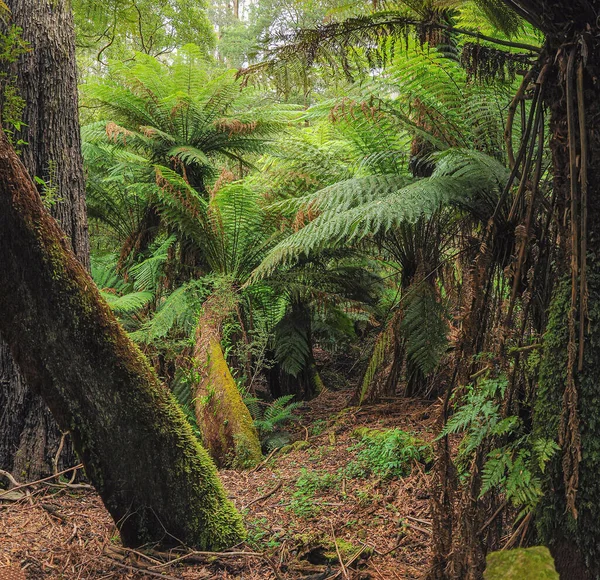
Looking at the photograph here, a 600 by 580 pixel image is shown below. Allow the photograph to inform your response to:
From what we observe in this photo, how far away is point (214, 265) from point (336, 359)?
214 centimetres

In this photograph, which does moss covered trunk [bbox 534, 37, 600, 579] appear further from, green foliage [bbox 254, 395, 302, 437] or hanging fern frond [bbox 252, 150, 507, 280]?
green foliage [bbox 254, 395, 302, 437]

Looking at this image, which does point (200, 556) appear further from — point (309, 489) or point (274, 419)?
point (274, 419)

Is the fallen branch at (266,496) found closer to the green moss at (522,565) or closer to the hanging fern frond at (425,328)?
the hanging fern frond at (425,328)

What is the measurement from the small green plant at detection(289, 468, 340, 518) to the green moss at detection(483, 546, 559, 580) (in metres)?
1.26

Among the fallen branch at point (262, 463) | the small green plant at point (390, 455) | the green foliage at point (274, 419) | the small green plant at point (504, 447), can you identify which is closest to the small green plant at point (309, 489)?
the small green plant at point (390, 455)

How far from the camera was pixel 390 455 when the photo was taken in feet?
8.55

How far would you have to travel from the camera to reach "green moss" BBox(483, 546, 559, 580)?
3.71 ft

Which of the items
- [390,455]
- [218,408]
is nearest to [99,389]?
[390,455]

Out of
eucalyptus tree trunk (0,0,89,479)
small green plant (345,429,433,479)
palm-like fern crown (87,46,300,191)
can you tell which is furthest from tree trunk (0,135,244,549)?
palm-like fern crown (87,46,300,191)

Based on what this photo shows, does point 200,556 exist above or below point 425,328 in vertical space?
below

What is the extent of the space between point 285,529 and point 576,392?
1.45 m

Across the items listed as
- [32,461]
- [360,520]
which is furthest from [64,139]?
[360,520]

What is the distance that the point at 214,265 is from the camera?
4.39 meters

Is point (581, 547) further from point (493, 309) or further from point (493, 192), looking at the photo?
point (493, 192)
